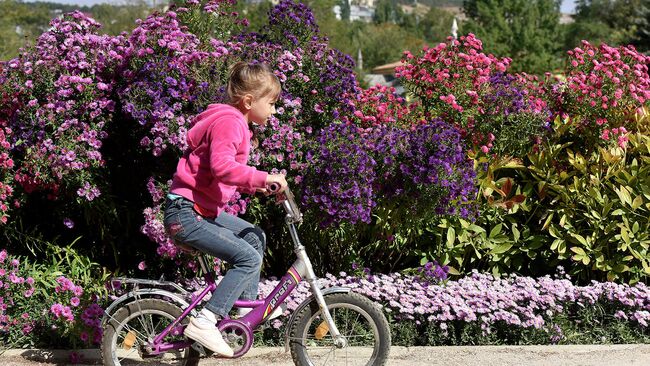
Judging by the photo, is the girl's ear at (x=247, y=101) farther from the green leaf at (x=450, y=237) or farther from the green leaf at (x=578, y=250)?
the green leaf at (x=578, y=250)

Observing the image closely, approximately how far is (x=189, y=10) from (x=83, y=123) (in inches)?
43.7

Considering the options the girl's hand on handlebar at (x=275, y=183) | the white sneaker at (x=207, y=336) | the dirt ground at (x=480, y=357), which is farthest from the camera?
the dirt ground at (x=480, y=357)

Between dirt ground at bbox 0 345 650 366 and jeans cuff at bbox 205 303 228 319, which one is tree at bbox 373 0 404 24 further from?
jeans cuff at bbox 205 303 228 319

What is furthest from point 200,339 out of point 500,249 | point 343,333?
point 500,249

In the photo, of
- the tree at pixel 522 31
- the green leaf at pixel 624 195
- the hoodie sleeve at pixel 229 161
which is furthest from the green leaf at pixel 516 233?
the tree at pixel 522 31

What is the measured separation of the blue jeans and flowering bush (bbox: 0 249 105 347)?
3.66 ft

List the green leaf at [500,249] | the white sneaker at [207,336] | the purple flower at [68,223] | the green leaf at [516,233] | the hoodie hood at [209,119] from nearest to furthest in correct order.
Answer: the hoodie hood at [209,119]
the white sneaker at [207,336]
the purple flower at [68,223]
the green leaf at [500,249]
the green leaf at [516,233]

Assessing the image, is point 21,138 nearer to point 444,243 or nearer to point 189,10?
point 189,10

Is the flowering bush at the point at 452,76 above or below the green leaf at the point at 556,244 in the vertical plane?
above

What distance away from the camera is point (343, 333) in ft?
13.1

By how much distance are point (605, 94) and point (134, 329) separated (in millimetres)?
3690

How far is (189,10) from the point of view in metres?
5.45

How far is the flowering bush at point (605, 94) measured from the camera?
5738 millimetres

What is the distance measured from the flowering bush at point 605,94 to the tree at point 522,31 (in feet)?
116
